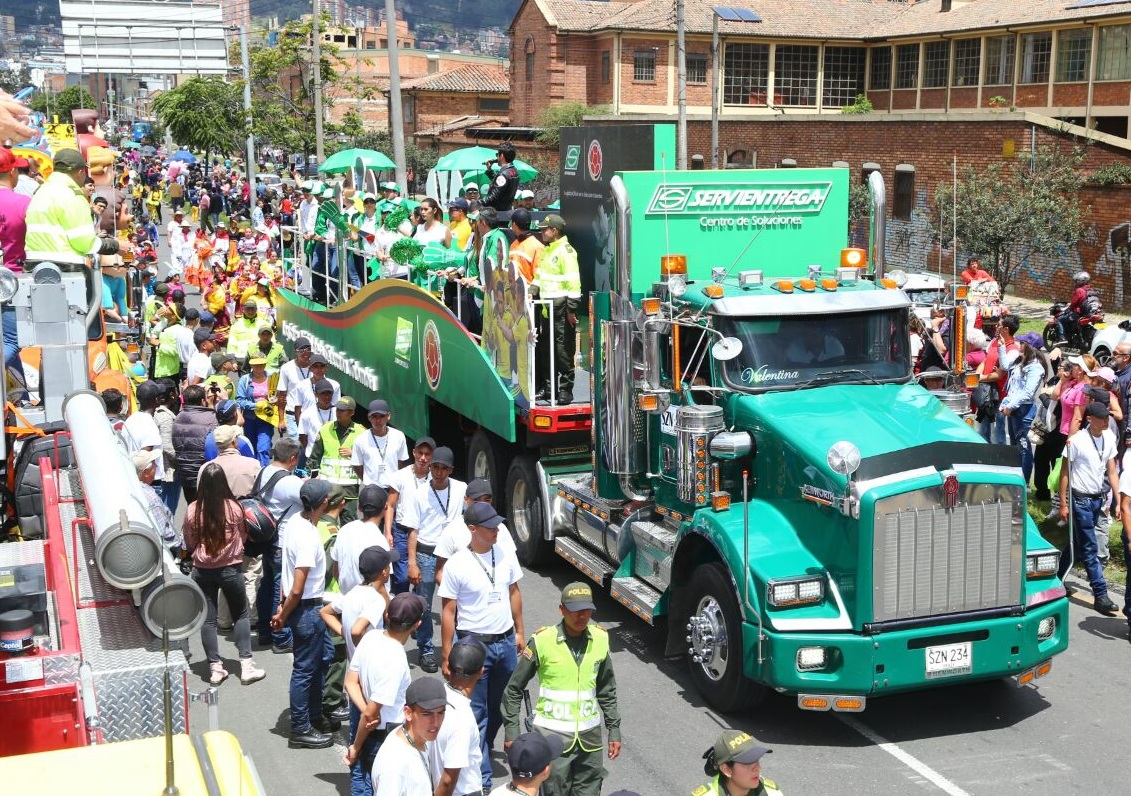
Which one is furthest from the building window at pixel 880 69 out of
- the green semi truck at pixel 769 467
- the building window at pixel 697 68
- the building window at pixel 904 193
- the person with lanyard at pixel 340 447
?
the person with lanyard at pixel 340 447

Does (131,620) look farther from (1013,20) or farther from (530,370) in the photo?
(1013,20)

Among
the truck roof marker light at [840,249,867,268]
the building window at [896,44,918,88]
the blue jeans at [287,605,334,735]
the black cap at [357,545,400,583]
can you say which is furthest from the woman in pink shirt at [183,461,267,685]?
the building window at [896,44,918,88]

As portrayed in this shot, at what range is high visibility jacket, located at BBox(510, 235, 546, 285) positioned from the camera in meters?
11.6

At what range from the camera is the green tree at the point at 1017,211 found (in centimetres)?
2495

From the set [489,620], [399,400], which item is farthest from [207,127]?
[489,620]

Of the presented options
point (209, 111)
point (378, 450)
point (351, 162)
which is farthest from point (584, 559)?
point (209, 111)

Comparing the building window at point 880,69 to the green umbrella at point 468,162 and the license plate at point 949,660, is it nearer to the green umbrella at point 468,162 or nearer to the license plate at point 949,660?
the green umbrella at point 468,162

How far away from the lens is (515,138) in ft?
205

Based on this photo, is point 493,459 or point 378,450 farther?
point 493,459

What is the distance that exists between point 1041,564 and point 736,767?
3832 millimetres

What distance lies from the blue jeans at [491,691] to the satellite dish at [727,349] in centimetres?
227

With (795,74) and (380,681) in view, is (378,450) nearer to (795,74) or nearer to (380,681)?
(380,681)

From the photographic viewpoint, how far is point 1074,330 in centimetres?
2019

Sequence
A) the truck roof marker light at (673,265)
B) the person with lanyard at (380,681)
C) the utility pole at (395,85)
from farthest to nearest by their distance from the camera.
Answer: the utility pole at (395,85) → the truck roof marker light at (673,265) → the person with lanyard at (380,681)
